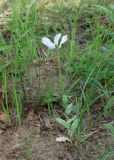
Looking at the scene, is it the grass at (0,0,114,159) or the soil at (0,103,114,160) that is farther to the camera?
the grass at (0,0,114,159)

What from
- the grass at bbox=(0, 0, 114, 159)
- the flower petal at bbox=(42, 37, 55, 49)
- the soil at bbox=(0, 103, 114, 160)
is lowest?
the soil at bbox=(0, 103, 114, 160)

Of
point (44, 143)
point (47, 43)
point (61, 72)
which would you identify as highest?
point (47, 43)

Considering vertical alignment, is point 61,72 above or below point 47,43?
below

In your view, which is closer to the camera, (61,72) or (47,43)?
(47,43)

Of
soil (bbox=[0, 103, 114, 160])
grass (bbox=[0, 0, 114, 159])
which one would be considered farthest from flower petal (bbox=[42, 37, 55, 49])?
soil (bbox=[0, 103, 114, 160])

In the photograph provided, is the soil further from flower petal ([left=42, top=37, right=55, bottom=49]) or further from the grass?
flower petal ([left=42, top=37, right=55, bottom=49])

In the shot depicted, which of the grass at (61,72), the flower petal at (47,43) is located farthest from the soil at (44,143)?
the flower petal at (47,43)

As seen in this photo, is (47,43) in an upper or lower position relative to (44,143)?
upper

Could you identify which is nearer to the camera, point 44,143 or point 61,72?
point 44,143

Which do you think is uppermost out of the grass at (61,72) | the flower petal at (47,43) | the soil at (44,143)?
the flower petal at (47,43)

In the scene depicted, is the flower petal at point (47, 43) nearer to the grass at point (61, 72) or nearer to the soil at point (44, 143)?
the grass at point (61, 72)

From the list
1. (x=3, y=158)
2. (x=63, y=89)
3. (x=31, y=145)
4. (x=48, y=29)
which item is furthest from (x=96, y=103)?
(x=48, y=29)
